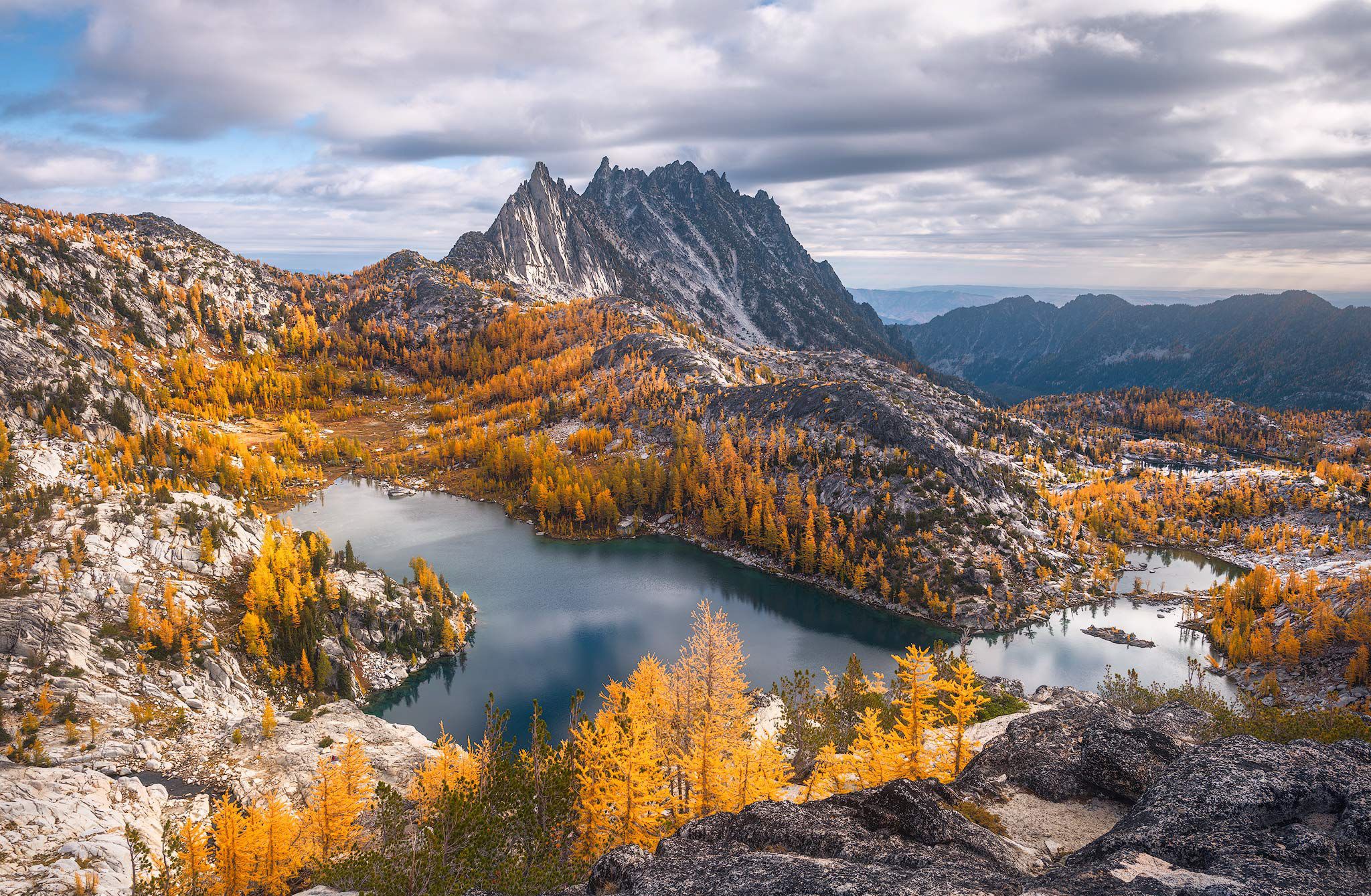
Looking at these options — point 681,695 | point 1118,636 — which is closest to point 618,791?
point 681,695

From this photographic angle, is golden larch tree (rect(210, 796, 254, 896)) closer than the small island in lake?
Yes

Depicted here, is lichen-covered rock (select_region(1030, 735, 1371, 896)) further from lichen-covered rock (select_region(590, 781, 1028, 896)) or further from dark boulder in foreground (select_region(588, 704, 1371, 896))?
lichen-covered rock (select_region(590, 781, 1028, 896))

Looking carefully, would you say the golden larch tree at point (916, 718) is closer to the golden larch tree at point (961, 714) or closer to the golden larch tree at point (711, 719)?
the golden larch tree at point (961, 714)

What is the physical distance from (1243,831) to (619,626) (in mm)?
91378

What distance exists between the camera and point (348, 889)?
32.9 meters

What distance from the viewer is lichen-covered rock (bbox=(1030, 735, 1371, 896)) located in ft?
48.8

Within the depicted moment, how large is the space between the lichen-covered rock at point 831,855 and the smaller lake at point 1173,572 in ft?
464

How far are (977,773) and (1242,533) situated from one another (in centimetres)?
19413

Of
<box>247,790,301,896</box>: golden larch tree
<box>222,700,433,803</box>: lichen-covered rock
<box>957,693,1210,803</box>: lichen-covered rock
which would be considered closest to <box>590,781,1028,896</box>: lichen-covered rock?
<box>957,693,1210,803</box>: lichen-covered rock

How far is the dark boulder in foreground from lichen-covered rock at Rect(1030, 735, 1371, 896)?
1.6 inches

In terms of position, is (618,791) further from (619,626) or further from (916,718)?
(619,626)

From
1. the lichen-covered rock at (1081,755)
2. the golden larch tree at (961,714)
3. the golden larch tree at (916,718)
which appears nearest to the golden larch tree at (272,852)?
the golden larch tree at (916,718)

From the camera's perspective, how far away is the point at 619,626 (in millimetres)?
102750

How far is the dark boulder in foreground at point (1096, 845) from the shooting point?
15.5m
